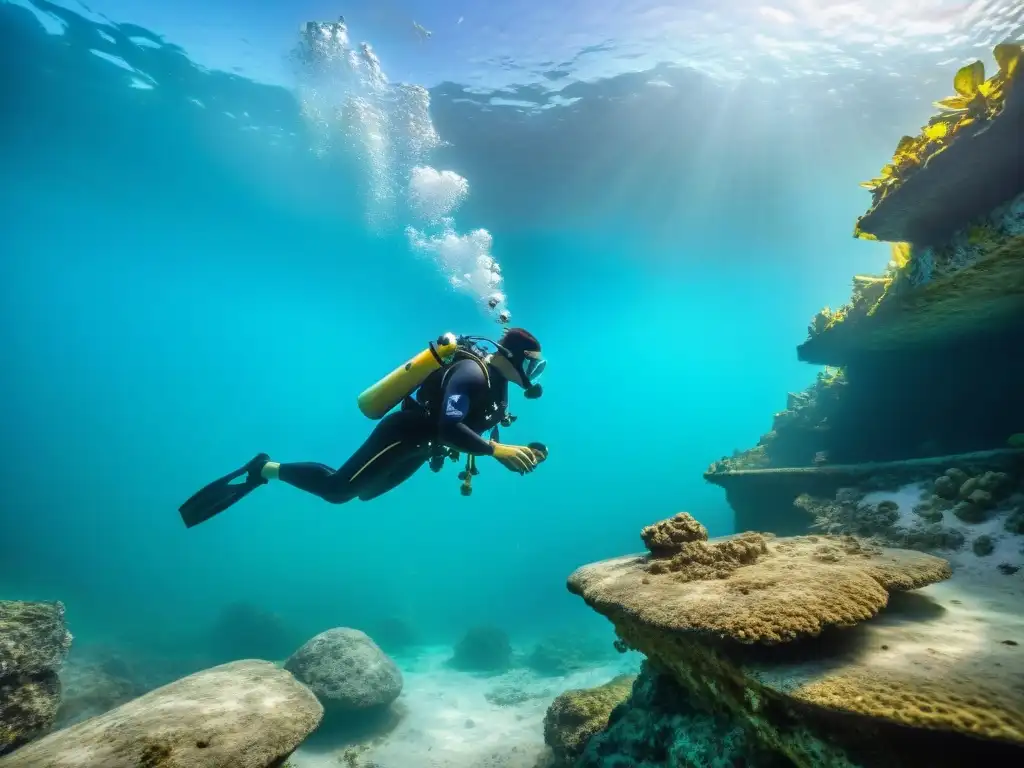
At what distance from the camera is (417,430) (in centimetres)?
582

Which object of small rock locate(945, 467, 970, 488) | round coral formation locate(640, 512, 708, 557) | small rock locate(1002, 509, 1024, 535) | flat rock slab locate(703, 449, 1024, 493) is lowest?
round coral formation locate(640, 512, 708, 557)

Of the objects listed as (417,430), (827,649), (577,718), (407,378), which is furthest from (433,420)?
(577,718)

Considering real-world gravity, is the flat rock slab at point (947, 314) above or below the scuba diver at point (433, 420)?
above

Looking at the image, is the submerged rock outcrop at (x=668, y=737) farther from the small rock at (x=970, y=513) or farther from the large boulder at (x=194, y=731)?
the small rock at (x=970, y=513)

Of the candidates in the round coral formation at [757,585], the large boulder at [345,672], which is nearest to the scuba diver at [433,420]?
the round coral formation at [757,585]

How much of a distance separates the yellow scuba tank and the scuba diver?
1 centimetres

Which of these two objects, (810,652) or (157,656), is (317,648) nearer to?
(810,652)

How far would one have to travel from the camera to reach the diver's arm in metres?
4.33

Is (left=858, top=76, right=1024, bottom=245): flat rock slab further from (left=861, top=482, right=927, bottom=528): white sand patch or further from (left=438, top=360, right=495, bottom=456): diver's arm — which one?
(left=438, top=360, right=495, bottom=456): diver's arm

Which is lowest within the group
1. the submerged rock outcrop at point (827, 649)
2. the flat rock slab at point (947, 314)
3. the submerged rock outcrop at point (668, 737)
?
the submerged rock outcrop at point (668, 737)

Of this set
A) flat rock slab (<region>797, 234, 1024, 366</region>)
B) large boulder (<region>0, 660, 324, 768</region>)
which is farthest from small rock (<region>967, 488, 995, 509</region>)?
large boulder (<region>0, 660, 324, 768</region>)

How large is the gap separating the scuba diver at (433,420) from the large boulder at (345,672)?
5869mm

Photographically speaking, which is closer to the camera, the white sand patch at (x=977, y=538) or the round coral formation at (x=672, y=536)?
the round coral formation at (x=672, y=536)

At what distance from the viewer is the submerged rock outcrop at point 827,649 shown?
5.99 ft
